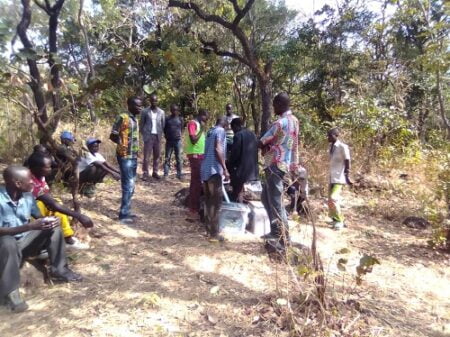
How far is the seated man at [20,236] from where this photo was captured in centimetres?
291

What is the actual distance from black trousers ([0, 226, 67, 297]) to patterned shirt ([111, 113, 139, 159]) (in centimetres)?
167

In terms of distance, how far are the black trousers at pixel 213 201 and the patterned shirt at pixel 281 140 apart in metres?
0.74

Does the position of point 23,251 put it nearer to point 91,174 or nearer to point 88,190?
point 91,174

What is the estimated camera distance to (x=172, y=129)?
7.91 m

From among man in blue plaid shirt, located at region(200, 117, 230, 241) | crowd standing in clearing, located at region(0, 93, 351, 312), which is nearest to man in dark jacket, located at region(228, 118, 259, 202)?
crowd standing in clearing, located at region(0, 93, 351, 312)

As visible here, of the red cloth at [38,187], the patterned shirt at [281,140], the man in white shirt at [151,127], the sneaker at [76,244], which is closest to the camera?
the red cloth at [38,187]

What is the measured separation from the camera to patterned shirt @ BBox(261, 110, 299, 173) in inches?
156

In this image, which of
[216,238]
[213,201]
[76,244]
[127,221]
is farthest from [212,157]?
[76,244]

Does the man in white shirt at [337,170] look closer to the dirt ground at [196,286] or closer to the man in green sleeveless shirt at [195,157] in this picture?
the dirt ground at [196,286]

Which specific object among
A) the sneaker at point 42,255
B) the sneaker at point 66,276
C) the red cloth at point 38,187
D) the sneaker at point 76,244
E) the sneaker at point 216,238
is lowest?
the sneaker at point 66,276

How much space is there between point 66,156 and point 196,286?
80.3 inches

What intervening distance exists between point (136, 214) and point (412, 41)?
10868 mm

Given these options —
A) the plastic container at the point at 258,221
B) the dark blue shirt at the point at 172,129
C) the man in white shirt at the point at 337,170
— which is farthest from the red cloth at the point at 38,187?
the dark blue shirt at the point at 172,129

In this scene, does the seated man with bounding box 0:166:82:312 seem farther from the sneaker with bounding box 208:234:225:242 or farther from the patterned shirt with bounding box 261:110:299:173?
the patterned shirt with bounding box 261:110:299:173
